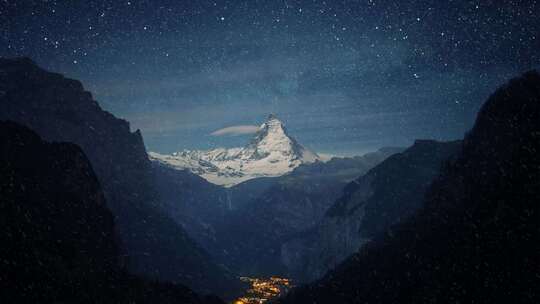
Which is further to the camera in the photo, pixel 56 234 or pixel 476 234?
pixel 476 234

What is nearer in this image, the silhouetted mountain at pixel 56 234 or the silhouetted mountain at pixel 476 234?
the silhouetted mountain at pixel 56 234

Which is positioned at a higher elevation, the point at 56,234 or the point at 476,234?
the point at 56,234

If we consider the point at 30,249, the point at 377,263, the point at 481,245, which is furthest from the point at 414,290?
the point at 30,249

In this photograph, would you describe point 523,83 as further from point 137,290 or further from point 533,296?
point 137,290

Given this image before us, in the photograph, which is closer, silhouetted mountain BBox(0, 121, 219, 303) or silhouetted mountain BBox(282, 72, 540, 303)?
silhouetted mountain BBox(0, 121, 219, 303)
